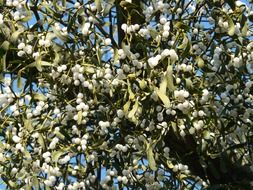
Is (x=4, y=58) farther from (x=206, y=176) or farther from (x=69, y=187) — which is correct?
(x=206, y=176)

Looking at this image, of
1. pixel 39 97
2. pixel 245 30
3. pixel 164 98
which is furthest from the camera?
pixel 39 97

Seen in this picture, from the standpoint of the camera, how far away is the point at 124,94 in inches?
78.0

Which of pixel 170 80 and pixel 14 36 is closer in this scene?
pixel 170 80

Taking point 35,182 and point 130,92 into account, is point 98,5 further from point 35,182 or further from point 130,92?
point 35,182

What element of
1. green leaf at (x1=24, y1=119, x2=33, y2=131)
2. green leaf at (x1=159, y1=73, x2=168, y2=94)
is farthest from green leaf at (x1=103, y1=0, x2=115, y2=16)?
green leaf at (x1=24, y1=119, x2=33, y2=131)

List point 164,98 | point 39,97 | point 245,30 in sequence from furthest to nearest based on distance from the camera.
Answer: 1. point 39,97
2. point 245,30
3. point 164,98

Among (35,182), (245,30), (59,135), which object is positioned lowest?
(35,182)

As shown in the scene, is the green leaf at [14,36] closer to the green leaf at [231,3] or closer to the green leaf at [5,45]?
the green leaf at [5,45]

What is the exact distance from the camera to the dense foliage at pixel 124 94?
1.95 metres

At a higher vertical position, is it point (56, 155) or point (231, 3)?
point (231, 3)

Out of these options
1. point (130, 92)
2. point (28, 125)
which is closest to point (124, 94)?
point (130, 92)

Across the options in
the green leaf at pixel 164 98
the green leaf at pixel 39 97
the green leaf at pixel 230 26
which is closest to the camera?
the green leaf at pixel 164 98

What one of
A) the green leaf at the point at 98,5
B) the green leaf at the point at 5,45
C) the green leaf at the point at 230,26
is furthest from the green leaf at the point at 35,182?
the green leaf at the point at 230,26

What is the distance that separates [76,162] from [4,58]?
1.05 feet
